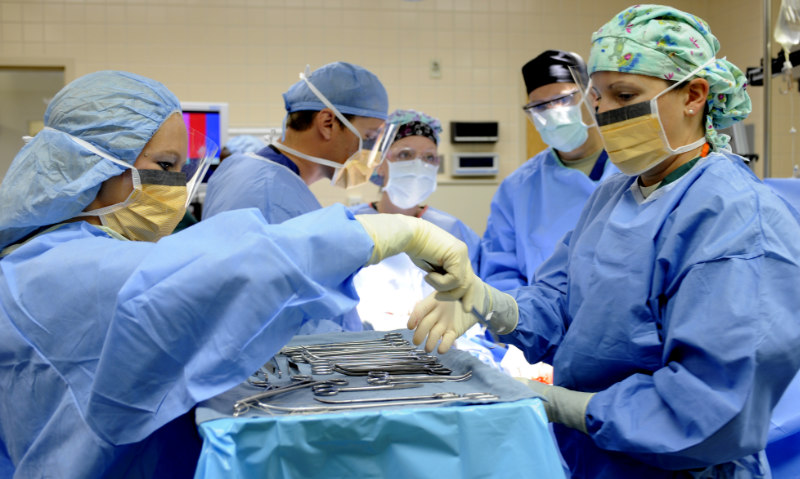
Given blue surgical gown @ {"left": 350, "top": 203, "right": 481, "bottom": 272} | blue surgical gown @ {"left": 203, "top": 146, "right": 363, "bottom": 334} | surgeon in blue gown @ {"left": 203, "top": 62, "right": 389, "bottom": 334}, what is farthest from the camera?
blue surgical gown @ {"left": 350, "top": 203, "right": 481, "bottom": 272}

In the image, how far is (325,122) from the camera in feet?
8.47

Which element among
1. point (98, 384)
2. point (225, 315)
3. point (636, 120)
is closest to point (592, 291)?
point (636, 120)

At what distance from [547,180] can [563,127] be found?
238mm

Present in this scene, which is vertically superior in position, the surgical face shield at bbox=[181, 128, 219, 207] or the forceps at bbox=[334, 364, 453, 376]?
the surgical face shield at bbox=[181, 128, 219, 207]

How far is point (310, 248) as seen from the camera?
3.68 feet

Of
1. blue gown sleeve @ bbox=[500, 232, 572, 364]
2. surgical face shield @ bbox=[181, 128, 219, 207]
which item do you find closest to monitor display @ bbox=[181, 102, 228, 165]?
surgical face shield @ bbox=[181, 128, 219, 207]

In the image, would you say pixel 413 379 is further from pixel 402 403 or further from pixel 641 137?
pixel 641 137

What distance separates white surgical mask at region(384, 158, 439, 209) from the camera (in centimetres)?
344

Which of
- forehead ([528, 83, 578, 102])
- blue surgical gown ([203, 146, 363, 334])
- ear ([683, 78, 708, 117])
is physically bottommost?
blue surgical gown ([203, 146, 363, 334])

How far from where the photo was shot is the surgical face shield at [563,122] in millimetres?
2947

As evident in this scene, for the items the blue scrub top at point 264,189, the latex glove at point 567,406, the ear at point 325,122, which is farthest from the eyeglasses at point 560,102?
the latex glove at point 567,406

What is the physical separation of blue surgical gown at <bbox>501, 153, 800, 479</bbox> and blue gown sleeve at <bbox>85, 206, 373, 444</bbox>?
0.63 meters

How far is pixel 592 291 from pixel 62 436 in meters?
1.04

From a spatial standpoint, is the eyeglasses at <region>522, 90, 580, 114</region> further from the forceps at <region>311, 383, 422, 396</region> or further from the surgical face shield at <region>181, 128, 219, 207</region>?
the forceps at <region>311, 383, 422, 396</region>
